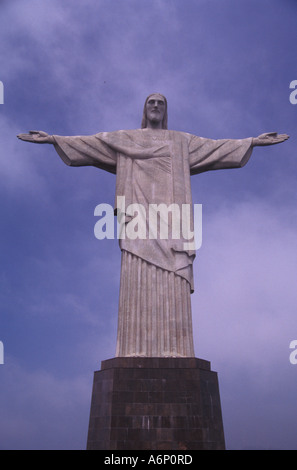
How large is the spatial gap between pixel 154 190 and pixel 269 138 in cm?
394

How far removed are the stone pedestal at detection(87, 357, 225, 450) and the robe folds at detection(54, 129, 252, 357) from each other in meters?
0.47

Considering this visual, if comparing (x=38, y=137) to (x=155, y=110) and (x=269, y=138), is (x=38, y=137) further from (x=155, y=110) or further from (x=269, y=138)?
(x=269, y=138)

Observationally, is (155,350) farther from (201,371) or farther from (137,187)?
(137,187)

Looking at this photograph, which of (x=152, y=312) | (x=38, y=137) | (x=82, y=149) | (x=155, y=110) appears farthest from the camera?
(x=155, y=110)

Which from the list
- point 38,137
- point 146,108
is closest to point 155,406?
point 38,137

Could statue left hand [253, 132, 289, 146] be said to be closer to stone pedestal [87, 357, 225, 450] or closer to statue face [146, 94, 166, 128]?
statue face [146, 94, 166, 128]

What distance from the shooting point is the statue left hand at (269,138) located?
11.4m

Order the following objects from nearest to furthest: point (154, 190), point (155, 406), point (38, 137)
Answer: point (155, 406) → point (154, 190) → point (38, 137)

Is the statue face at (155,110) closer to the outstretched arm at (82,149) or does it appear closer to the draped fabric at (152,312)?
the outstretched arm at (82,149)

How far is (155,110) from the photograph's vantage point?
11.4 meters

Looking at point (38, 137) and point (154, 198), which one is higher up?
point (38, 137)

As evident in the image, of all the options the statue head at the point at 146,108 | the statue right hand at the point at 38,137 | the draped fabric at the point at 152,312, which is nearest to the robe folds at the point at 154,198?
the draped fabric at the point at 152,312

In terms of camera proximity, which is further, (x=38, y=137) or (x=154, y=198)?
(x=38, y=137)

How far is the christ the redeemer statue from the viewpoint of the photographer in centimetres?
896
